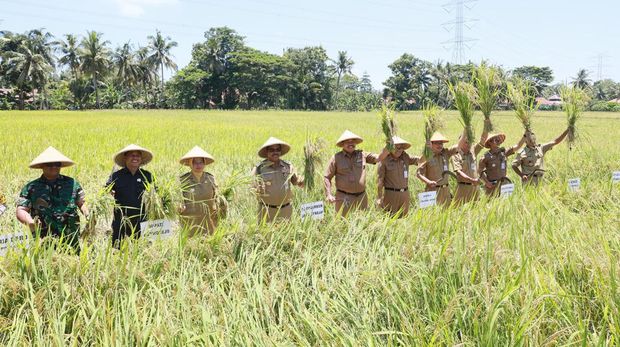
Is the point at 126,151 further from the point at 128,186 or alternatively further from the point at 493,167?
the point at 493,167

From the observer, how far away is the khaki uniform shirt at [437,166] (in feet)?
17.6

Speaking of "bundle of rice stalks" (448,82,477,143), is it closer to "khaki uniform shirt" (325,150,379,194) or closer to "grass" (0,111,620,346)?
"khaki uniform shirt" (325,150,379,194)

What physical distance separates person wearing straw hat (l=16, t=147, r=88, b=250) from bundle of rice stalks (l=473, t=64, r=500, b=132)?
13.8ft

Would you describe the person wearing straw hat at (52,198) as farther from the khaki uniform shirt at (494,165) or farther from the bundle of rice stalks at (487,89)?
the khaki uniform shirt at (494,165)

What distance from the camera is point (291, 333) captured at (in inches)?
81.4

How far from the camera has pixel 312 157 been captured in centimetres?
480

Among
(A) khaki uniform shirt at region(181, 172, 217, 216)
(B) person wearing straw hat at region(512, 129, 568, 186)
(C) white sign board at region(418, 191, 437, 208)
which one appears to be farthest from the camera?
(B) person wearing straw hat at region(512, 129, 568, 186)

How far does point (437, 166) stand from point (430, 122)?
2.41 feet

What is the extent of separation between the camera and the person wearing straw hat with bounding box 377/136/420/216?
4988mm

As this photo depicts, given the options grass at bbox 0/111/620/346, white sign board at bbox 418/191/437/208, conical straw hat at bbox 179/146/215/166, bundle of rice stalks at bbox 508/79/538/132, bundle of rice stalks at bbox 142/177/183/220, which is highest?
bundle of rice stalks at bbox 508/79/538/132

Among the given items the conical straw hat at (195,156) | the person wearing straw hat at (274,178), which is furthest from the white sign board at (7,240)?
the person wearing straw hat at (274,178)

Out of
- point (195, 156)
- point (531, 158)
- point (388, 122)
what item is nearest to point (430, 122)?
point (388, 122)

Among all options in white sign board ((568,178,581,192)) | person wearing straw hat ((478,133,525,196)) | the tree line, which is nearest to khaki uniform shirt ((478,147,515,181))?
person wearing straw hat ((478,133,525,196))

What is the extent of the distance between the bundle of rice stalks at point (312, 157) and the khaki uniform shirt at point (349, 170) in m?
0.16
